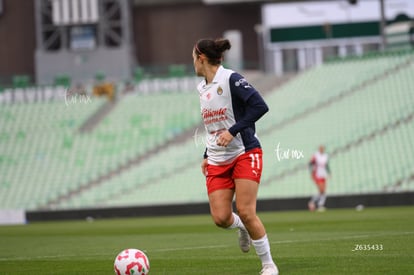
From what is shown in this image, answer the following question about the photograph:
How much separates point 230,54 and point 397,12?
27.4 feet

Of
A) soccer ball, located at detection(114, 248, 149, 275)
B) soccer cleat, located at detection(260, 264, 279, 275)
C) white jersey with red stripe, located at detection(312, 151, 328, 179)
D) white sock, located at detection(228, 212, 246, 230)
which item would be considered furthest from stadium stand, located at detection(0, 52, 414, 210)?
soccer ball, located at detection(114, 248, 149, 275)

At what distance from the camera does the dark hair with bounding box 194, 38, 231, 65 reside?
1112 centimetres

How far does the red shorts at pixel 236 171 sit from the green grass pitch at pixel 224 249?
103cm

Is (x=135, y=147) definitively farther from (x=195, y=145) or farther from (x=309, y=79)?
(x=309, y=79)

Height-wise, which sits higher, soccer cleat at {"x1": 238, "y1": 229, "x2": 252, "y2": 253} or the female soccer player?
the female soccer player

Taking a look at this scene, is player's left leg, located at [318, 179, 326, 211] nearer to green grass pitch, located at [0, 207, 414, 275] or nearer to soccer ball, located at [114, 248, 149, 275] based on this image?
green grass pitch, located at [0, 207, 414, 275]

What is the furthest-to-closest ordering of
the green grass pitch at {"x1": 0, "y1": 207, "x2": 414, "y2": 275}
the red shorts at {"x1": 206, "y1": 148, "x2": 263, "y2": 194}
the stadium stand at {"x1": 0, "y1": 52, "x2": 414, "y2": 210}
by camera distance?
the stadium stand at {"x1": 0, "y1": 52, "x2": 414, "y2": 210}
the green grass pitch at {"x1": 0, "y1": 207, "x2": 414, "y2": 275}
the red shorts at {"x1": 206, "y1": 148, "x2": 263, "y2": 194}

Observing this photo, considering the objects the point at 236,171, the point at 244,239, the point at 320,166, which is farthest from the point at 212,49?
the point at 320,166

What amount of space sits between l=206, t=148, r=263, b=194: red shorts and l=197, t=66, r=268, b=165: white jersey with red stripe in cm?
6

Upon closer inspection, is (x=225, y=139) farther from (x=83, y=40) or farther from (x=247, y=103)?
(x=83, y=40)

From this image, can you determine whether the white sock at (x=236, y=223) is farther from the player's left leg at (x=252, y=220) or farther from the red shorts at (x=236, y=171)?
the player's left leg at (x=252, y=220)

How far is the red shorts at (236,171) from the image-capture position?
10.9m

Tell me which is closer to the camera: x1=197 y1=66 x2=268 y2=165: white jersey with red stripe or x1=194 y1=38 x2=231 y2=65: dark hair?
x1=197 y1=66 x2=268 y2=165: white jersey with red stripe

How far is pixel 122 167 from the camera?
39844 millimetres
